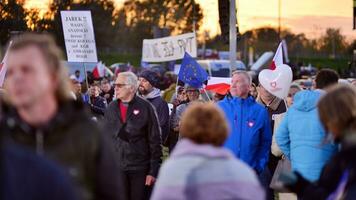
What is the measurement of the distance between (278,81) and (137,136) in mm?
1881

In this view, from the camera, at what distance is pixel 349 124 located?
173 inches

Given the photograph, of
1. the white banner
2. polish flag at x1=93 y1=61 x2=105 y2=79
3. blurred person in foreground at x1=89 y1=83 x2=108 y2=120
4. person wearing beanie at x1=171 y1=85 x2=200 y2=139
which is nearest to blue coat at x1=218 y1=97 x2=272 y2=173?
person wearing beanie at x1=171 y1=85 x2=200 y2=139

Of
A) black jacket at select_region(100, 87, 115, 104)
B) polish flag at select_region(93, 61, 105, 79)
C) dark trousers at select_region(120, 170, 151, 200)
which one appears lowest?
polish flag at select_region(93, 61, 105, 79)

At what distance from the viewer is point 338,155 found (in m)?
4.31

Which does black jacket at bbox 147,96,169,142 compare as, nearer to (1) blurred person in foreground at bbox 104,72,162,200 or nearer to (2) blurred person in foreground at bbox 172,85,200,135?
(2) blurred person in foreground at bbox 172,85,200,135

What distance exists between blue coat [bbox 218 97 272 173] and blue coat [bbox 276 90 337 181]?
910 millimetres

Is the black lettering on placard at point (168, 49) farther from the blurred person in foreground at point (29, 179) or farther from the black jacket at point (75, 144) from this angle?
the blurred person in foreground at point (29, 179)

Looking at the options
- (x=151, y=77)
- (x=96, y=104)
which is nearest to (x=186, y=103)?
(x=151, y=77)

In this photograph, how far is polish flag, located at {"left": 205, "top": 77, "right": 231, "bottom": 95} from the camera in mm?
11477

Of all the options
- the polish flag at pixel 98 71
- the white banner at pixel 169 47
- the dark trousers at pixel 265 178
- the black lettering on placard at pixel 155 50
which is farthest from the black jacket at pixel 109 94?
the dark trousers at pixel 265 178

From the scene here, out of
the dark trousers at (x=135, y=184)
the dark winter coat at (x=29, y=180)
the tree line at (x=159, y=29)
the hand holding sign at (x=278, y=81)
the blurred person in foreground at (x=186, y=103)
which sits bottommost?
the tree line at (x=159, y=29)

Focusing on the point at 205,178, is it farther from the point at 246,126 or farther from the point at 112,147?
the point at 246,126

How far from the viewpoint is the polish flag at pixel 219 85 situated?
11477 millimetres

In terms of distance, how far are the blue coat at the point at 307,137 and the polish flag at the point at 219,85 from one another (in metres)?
5.00
